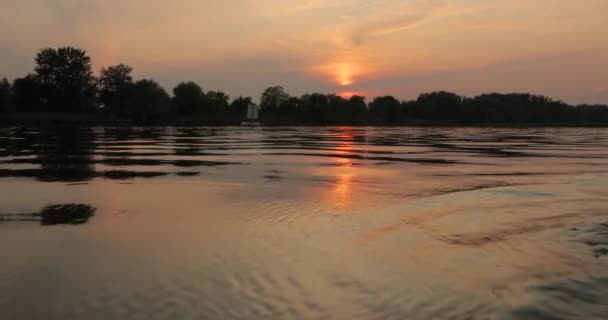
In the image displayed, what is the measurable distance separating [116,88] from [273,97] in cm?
5448

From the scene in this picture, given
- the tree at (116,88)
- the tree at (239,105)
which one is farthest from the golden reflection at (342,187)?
the tree at (239,105)

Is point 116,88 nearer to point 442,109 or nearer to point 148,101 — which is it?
point 148,101

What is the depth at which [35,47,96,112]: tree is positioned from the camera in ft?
332

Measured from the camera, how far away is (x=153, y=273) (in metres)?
3.79

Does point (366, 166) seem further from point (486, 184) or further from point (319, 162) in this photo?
point (486, 184)

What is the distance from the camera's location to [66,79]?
105375 millimetres

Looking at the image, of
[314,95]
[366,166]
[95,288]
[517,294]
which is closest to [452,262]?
→ [517,294]

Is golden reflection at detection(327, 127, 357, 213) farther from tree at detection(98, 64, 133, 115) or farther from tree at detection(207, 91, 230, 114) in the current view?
tree at detection(207, 91, 230, 114)

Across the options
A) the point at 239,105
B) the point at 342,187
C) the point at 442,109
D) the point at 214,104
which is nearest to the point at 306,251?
the point at 342,187

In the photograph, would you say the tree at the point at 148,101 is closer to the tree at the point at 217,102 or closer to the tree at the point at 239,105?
the tree at the point at 217,102

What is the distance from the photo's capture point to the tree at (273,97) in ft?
492

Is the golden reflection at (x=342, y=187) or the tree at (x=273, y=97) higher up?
the tree at (x=273, y=97)

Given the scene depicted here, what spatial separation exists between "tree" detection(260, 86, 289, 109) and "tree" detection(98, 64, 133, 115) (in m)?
47.5

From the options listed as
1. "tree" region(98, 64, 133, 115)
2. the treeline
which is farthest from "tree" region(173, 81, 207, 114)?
"tree" region(98, 64, 133, 115)
